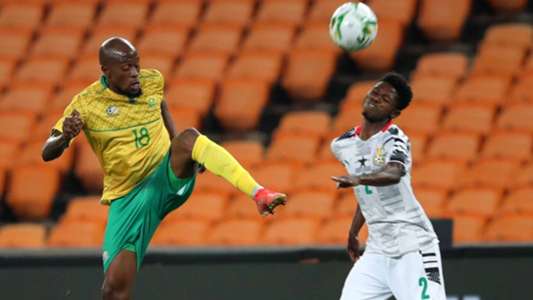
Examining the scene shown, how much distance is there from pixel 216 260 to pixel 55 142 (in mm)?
2740

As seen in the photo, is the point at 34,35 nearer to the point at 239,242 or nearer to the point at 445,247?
the point at 239,242

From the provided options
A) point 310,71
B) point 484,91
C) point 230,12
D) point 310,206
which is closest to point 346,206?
point 310,206

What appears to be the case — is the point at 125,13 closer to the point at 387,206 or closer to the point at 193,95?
the point at 193,95

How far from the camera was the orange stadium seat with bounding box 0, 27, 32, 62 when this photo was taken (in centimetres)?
1853

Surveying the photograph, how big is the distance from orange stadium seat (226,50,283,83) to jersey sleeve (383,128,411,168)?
7.26 meters

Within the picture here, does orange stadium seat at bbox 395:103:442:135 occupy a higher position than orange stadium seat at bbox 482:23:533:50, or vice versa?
orange stadium seat at bbox 482:23:533:50

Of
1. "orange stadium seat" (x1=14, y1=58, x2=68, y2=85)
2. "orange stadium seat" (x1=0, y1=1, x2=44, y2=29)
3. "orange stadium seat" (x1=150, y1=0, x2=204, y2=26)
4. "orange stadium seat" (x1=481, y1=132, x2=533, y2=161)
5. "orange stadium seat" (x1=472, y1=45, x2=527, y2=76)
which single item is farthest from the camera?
"orange stadium seat" (x1=0, y1=1, x2=44, y2=29)

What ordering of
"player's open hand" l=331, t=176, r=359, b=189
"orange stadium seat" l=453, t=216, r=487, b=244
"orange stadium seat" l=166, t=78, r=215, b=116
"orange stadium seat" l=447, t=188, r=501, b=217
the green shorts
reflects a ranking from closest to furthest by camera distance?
"player's open hand" l=331, t=176, r=359, b=189, the green shorts, "orange stadium seat" l=453, t=216, r=487, b=244, "orange stadium seat" l=447, t=188, r=501, b=217, "orange stadium seat" l=166, t=78, r=215, b=116

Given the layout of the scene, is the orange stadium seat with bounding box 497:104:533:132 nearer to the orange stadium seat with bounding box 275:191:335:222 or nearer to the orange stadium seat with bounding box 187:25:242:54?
the orange stadium seat with bounding box 275:191:335:222

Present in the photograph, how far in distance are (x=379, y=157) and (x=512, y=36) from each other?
687 cm

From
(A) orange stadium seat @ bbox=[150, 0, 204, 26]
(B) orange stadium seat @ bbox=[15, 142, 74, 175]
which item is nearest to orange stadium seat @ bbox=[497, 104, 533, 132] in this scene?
(A) orange stadium seat @ bbox=[150, 0, 204, 26]

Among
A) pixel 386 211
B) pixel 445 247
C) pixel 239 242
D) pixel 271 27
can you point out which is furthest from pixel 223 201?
pixel 386 211

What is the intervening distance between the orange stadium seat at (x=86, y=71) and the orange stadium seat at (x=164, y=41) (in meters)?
0.56

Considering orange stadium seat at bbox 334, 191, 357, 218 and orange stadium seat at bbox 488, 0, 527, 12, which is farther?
orange stadium seat at bbox 488, 0, 527, 12
